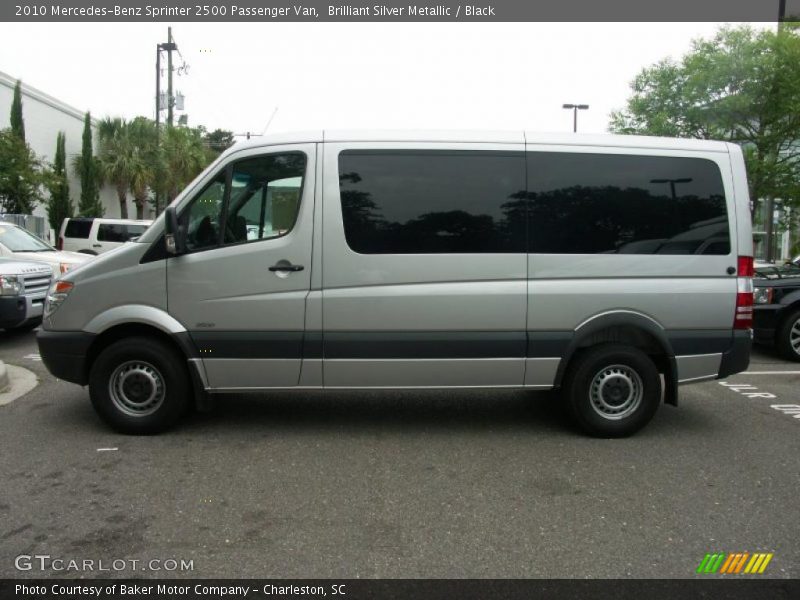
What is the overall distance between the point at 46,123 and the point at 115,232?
11.4m

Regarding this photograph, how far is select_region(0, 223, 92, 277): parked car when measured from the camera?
446 inches

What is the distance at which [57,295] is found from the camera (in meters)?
5.30

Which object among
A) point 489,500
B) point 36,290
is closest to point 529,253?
point 489,500

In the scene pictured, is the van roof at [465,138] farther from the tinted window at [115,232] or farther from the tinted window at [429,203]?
the tinted window at [115,232]

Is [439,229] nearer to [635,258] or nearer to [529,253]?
[529,253]

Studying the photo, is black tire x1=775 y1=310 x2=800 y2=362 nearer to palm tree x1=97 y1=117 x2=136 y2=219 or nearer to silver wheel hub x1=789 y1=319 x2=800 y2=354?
silver wheel hub x1=789 y1=319 x2=800 y2=354

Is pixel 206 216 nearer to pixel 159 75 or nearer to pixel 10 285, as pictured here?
pixel 10 285

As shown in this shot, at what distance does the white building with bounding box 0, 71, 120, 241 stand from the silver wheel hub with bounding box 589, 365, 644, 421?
1009 inches

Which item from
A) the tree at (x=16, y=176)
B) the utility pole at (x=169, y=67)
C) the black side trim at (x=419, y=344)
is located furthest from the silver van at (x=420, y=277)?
the utility pole at (x=169, y=67)

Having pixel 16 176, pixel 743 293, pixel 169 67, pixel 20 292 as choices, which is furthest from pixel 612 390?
pixel 169 67

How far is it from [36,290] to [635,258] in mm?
8440

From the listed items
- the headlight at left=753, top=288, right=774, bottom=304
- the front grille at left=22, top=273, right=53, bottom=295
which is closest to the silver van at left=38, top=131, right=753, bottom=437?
the headlight at left=753, top=288, right=774, bottom=304

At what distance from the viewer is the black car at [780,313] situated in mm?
8906

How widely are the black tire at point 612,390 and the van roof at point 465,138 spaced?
5.49ft
